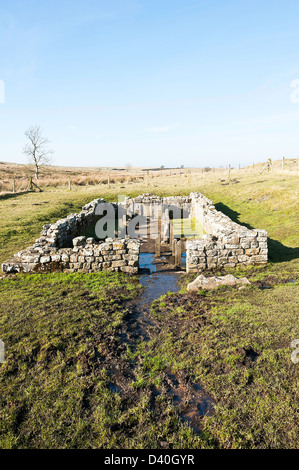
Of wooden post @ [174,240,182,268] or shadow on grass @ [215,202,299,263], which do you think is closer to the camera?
shadow on grass @ [215,202,299,263]

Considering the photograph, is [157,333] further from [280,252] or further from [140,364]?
[280,252]

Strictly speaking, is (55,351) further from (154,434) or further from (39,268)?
(39,268)

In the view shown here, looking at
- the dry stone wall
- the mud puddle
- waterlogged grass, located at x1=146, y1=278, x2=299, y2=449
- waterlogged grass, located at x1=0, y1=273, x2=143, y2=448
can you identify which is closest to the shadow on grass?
the dry stone wall

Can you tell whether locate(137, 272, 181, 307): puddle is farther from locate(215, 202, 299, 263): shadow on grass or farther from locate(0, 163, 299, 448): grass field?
locate(215, 202, 299, 263): shadow on grass

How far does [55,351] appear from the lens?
17.8ft

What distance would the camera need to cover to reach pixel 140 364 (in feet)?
17.0

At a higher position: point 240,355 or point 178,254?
point 178,254

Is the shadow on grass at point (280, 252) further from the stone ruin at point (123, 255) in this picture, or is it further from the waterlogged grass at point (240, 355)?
the waterlogged grass at point (240, 355)

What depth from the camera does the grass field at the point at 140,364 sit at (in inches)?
145

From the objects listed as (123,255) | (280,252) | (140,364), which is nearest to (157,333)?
(140,364)

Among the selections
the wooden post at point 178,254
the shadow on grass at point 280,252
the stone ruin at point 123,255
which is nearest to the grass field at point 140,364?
the stone ruin at point 123,255

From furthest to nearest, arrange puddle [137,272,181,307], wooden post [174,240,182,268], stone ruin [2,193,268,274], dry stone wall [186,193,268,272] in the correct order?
wooden post [174,240,182,268] < dry stone wall [186,193,268,272] < stone ruin [2,193,268,274] < puddle [137,272,181,307]

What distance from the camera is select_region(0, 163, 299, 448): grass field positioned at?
3676 mm

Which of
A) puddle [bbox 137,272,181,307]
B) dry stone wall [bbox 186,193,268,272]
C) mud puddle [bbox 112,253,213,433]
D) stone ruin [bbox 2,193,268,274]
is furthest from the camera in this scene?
dry stone wall [bbox 186,193,268,272]
